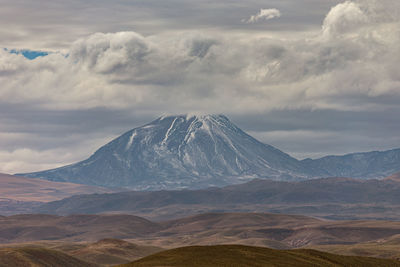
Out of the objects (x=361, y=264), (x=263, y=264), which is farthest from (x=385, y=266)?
(x=263, y=264)

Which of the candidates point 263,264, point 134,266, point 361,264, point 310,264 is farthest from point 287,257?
point 134,266

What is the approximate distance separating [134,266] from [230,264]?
65.5 feet

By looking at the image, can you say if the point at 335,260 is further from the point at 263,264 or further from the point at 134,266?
the point at 134,266

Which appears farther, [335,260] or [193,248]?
[335,260]

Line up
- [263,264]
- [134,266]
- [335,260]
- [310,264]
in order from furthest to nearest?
1. [335,260]
2. [310,264]
3. [263,264]
4. [134,266]

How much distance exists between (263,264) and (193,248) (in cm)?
1945

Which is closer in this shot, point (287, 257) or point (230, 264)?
point (230, 264)

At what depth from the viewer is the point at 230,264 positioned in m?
153

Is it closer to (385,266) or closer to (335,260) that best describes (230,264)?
(335,260)

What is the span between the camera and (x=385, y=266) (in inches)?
7721

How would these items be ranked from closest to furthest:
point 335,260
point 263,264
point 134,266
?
point 134,266
point 263,264
point 335,260

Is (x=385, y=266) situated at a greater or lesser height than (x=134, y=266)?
lesser

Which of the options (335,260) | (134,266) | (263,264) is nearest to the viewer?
(134,266)

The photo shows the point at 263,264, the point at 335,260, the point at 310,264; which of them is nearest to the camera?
the point at 263,264
